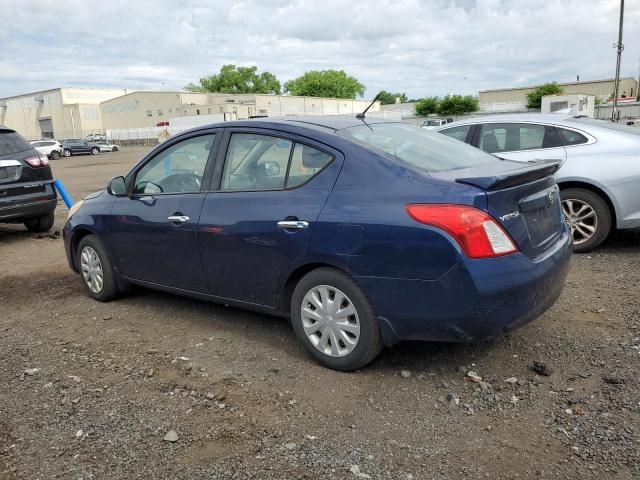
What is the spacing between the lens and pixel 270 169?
3.86 metres

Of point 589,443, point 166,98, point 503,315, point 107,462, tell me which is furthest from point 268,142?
point 166,98

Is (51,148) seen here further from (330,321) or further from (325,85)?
(325,85)

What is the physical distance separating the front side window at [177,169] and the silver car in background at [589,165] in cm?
390

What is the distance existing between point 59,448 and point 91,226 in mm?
2602

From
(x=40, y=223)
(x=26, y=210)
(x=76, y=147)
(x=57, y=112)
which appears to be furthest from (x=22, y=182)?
(x=57, y=112)

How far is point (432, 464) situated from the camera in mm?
2646

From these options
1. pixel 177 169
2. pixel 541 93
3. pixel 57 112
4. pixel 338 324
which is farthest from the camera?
pixel 57 112

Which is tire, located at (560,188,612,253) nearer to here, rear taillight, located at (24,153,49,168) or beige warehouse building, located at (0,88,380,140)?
rear taillight, located at (24,153,49,168)

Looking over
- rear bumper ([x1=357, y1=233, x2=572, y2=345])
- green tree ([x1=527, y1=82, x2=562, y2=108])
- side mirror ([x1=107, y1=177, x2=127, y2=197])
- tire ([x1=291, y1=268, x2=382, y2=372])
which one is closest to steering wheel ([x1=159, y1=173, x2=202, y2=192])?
side mirror ([x1=107, y1=177, x2=127, y2=197])

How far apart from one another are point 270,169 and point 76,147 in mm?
47928

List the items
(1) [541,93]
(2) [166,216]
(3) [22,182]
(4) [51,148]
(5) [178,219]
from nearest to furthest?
(5) [178,219]
(2) [166,216]
(3) [22,182]
(4) [51,148]
(1) [541,93]

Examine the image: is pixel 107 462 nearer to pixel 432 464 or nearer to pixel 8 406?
pixel 8 406

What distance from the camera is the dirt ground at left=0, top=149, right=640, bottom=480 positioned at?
8.83 feet

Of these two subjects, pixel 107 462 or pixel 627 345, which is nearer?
pixel 107 462
